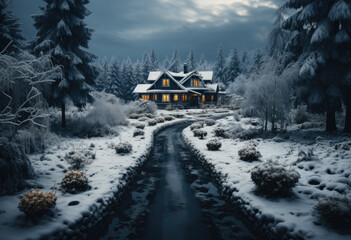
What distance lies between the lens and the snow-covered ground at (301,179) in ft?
17.2

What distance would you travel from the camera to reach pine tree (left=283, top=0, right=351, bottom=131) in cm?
1140

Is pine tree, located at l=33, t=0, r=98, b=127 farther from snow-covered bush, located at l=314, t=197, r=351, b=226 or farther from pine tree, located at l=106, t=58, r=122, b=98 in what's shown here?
pine tree, located at l=106, t=58, r=122, b=98

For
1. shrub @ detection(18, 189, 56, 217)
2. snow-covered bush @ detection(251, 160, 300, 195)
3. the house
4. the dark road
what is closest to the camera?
shrub @ detection(18, 189, 56, 217)

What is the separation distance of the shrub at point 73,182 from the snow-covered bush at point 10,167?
50.3 inches

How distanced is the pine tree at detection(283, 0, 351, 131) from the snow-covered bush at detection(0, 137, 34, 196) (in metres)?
13.7

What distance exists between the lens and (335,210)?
193 inches

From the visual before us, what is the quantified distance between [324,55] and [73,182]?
14.2 m

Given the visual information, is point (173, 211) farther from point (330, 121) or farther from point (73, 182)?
point (330, 121)

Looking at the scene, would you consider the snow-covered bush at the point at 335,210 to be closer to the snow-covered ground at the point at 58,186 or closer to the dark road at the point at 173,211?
the dark road at the point at 173,211

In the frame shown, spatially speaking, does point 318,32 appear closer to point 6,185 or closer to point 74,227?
point 74,227

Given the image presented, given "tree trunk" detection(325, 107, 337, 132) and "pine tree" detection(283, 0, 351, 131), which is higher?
"pine tree" detection(283, 0, 351, 131)

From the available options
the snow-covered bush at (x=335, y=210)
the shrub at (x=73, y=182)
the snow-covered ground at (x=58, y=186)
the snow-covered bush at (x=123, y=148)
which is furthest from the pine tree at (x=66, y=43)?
the snow-covered bush at (x=335, y=210)

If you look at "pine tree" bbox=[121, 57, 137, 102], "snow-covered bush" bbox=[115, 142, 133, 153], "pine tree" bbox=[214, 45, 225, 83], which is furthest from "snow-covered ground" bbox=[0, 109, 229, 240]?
"pine tree" bbox=[214, 45, 225, 83]

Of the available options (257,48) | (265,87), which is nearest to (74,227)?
(265,87)
